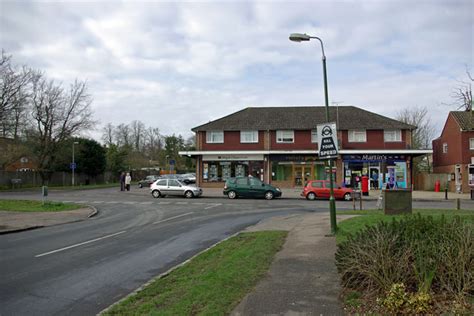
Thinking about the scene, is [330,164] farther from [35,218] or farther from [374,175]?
[374,175]

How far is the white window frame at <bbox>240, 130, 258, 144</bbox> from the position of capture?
133ft

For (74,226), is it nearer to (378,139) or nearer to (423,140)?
(378,139)

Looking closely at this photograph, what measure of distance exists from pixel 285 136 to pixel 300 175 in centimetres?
415

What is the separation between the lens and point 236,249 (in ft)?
30.9

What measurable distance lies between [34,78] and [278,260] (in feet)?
155

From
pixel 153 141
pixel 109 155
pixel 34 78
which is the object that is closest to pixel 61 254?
pixel 34 78

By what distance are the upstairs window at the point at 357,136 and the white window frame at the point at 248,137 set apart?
9120 mm

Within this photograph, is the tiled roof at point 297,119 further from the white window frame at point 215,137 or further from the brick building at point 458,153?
the brick building at point 458,153

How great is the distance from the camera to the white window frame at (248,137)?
40.5 m

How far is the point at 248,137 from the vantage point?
4056cm

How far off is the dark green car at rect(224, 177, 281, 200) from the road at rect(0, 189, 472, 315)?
11.0m

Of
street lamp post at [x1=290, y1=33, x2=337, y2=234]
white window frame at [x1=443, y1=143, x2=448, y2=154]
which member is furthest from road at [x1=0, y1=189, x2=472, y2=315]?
white window frame at [x1=443, y1=143, x2=448, y2=154]

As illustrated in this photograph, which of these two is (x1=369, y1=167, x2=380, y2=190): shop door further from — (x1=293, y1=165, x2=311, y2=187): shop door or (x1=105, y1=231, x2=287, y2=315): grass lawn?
(x1=105, y1=231, x2=287, y2=315): grass lawn

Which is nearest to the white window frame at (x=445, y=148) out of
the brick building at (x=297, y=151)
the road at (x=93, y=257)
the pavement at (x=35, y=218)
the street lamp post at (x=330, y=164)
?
the brick building at (x=297, y=151)
